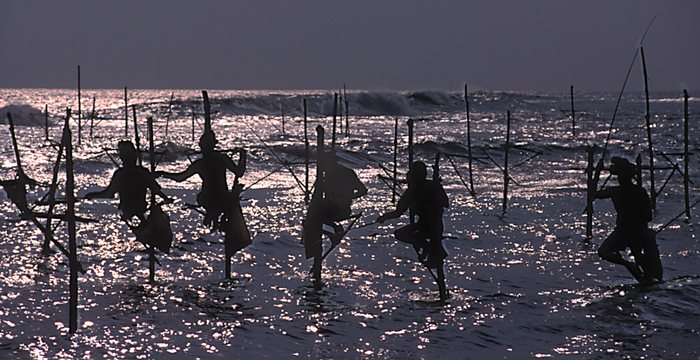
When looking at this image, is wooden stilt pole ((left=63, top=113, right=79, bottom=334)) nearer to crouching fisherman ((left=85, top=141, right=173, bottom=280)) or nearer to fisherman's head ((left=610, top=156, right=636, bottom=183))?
crouching fisherman ((left=85, top=141, right=173, bottom=280))

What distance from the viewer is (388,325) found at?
10359 mm

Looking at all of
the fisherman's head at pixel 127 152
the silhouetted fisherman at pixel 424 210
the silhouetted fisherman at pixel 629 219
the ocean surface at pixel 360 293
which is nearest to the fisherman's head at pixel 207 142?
the fisherman's head at pixel 127 152

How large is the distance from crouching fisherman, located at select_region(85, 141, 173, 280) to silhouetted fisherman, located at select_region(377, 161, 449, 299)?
2904 millimetres

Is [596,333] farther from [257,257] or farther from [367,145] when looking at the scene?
[367,145]

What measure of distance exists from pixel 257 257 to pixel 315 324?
4.87 m

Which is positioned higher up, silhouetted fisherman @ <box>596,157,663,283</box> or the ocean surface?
silhouetted fisherman @ <box>596,157,663,283</box>

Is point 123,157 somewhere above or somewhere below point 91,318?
above

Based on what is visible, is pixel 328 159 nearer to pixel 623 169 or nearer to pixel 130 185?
pixel 130 185

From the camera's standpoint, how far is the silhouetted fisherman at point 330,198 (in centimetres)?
1148

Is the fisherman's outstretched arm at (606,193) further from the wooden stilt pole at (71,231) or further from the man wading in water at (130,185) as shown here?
the wooden stilt pole at (71,231)

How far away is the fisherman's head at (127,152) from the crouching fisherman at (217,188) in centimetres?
45

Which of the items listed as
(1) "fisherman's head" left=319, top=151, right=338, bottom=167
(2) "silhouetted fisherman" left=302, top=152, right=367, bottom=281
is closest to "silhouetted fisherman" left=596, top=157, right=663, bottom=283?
(2) "silhouetted fisherman" left=302, top=152, right=367, bottom=281

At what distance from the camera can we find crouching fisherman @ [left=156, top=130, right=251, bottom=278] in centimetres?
1200

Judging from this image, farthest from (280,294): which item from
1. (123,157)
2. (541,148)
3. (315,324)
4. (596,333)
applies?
(541,148)
